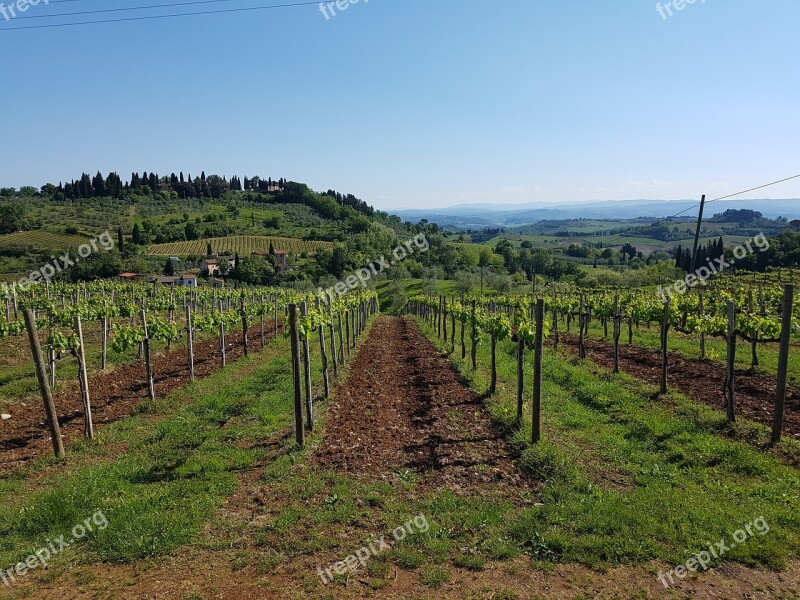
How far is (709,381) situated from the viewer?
1602 centimetres

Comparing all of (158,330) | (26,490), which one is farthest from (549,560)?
(158,330)

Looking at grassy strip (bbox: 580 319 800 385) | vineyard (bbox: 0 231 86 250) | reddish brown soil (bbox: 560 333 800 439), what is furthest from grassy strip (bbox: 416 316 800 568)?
vineyard (bbox: 0 231 86 250)

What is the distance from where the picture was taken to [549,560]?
6426mm

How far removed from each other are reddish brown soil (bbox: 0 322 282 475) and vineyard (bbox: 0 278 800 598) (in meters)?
0.10

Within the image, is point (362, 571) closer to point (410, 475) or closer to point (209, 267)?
point (410, 475)

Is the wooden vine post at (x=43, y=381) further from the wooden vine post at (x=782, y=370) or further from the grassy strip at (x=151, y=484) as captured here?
the wooden vine post at (x=782, y=370)

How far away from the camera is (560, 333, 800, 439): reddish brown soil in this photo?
1245cm

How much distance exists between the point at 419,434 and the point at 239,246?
11670 cm

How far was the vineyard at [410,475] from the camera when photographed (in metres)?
6.28

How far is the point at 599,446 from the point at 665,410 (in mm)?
3806

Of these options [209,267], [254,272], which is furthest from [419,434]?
[209,267]

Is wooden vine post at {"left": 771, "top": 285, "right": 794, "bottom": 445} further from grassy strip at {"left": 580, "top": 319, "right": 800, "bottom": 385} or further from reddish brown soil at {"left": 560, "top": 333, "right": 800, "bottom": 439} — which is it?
grassy strip at {"left": 580, "top": 319, "right": 800, "bottom": 385}

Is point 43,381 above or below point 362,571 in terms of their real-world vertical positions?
above

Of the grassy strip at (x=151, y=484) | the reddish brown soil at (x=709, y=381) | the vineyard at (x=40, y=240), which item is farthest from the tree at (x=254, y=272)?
the grassy strip at (x=151, y=484)
